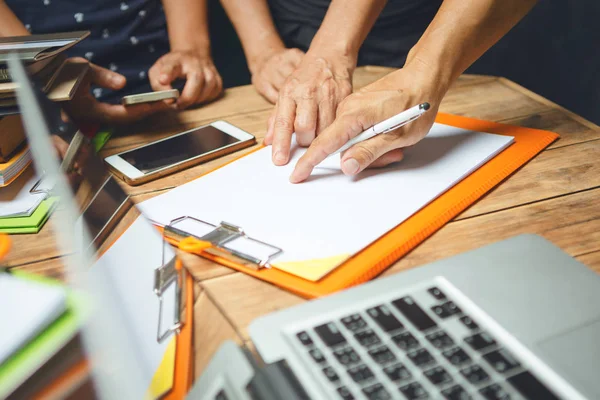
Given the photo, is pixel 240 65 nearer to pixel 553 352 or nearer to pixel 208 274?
pixel 208 274

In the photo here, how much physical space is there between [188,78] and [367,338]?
73cm

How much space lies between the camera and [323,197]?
63 centimetres

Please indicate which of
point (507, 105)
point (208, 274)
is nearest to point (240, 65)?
point (507, 105)

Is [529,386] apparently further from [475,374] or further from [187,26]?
[187,26]

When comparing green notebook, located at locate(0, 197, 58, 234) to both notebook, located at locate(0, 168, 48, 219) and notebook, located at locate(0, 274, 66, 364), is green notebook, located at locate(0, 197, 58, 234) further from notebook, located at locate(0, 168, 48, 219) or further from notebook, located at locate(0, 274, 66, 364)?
notebook, located at locate(0, 274, 66, 364)

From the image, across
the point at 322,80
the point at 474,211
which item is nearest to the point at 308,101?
the point at 322,80

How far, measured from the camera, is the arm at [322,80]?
773 millimetres

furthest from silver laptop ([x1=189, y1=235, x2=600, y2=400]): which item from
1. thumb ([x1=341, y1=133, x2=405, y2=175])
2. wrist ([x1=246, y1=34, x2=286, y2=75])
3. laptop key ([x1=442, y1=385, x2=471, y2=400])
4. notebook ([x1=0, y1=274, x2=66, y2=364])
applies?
wrist ([x1=246, y1=34, x2=286, y2=75])

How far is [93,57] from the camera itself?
3.79 ft

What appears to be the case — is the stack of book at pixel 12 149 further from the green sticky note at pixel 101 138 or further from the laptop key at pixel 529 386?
the laptop key at pixel 529 386

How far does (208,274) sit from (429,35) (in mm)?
472

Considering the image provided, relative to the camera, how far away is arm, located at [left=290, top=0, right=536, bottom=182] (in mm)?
665

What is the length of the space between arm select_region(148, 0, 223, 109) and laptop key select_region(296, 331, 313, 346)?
Answer: 65 centimetres

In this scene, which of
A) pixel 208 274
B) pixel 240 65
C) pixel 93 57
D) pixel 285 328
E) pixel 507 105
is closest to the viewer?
pixel 285 328
